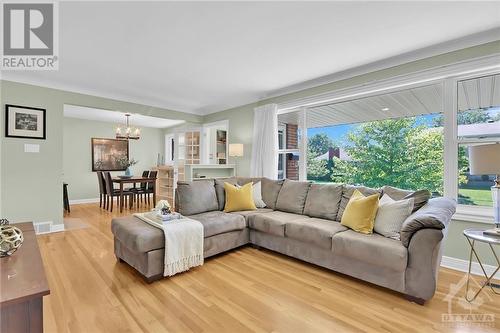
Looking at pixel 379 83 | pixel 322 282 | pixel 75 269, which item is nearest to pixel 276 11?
pixel 379 83

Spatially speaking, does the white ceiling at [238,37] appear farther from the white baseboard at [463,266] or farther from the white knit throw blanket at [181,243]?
the white baseboard at [463,266]

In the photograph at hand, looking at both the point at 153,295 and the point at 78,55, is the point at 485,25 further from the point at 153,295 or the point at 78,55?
the point at 78,55

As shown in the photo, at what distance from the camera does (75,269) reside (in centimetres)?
265

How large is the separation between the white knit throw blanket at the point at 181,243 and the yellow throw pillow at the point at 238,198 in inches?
34.5

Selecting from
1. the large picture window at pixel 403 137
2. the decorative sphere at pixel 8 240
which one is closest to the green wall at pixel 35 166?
the decorative sphere at pixel 8 240

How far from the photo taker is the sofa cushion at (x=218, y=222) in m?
2.93

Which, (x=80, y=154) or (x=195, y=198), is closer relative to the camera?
(x=195, y=198)

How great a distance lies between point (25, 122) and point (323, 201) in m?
4.64

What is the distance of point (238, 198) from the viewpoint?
3.67 metres

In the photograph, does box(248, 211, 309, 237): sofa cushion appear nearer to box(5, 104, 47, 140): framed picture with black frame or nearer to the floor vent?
the floor vent

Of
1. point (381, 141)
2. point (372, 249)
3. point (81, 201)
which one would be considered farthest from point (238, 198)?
point (81, 201)

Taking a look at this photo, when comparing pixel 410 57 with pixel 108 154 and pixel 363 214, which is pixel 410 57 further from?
pixel 108 154

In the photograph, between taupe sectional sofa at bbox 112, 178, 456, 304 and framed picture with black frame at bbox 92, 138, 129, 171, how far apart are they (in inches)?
197

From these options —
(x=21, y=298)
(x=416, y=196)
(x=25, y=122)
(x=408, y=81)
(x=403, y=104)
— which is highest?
(x=408, y=81)
